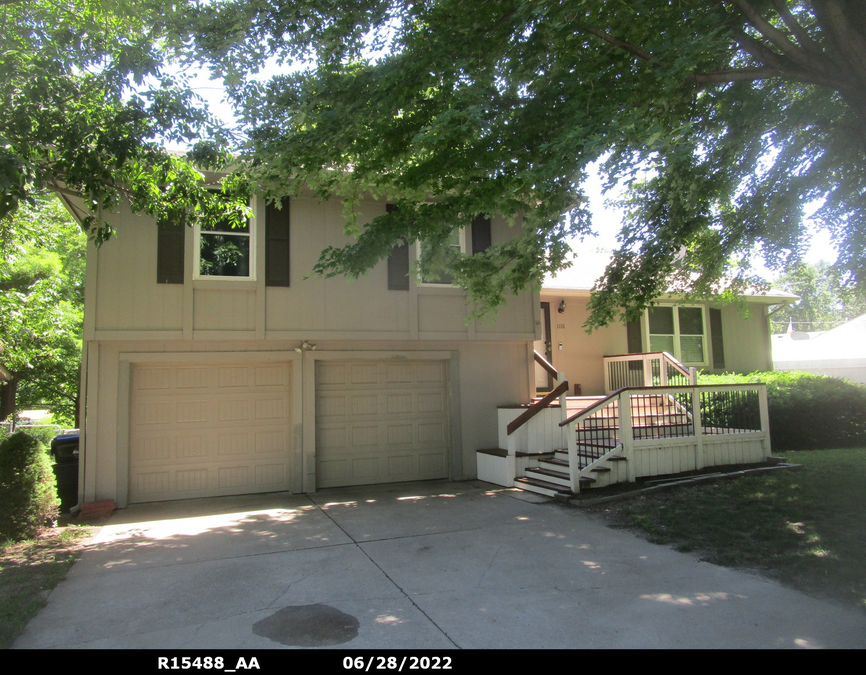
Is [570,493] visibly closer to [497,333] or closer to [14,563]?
[497,333]

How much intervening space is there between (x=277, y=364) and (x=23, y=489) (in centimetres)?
400

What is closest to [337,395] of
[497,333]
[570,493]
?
[497,333]

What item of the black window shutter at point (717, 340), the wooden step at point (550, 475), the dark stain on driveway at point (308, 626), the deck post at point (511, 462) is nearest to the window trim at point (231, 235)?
the deck post at point (511, 462)

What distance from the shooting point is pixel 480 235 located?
11.3m

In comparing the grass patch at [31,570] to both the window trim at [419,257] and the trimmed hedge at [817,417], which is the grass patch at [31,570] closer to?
the window trim at [419,257]

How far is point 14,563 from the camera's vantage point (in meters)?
6.17

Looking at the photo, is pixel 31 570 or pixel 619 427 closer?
pixel 31 570

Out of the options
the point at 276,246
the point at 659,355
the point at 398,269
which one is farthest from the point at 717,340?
the point at 276,246

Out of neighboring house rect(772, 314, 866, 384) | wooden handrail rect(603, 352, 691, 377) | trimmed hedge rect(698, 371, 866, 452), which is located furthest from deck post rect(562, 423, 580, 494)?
neighboring house rect(772, 314, 866, 384)

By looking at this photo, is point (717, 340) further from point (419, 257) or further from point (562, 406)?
point (419, 257)

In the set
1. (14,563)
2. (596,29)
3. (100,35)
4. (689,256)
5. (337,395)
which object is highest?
(100,35)

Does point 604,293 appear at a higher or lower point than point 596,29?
lower

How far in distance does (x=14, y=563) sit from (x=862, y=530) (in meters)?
9.00

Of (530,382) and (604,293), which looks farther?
(530,382)
